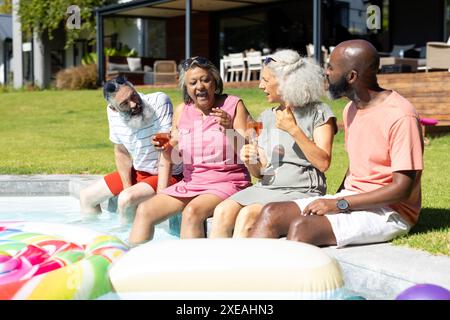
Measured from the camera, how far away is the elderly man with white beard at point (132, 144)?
15.5ft

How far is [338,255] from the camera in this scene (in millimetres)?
3178

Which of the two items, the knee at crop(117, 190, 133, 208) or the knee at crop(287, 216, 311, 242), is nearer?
the knee at crop(287, 216, 311, 242)

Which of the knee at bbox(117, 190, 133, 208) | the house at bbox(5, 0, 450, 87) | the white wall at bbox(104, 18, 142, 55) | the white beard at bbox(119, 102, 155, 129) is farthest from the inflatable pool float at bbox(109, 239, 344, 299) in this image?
the white wall at bbox(104, 18, 142, 55)

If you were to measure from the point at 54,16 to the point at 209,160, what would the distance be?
69.1ft

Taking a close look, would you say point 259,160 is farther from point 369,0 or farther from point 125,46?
point 125,46

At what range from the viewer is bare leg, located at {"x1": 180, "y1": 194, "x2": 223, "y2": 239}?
156 inches

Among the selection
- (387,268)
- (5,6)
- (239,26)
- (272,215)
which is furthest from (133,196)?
(5,6)

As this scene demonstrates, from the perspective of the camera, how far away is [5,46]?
3081cm

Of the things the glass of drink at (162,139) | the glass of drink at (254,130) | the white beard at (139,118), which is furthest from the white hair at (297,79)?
the white beard at (139,118)

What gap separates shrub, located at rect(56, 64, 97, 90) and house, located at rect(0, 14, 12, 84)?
11.1 m

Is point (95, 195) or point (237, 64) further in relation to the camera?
point (237, 64)

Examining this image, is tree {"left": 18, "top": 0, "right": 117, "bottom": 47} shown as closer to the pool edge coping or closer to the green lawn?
the green lawn

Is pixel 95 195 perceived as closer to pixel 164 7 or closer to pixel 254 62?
pixel 254 62

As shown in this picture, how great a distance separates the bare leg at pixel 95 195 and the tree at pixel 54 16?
17.9 m
